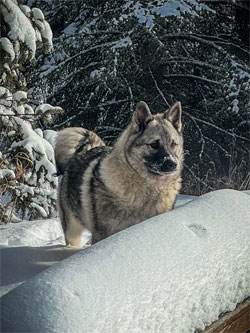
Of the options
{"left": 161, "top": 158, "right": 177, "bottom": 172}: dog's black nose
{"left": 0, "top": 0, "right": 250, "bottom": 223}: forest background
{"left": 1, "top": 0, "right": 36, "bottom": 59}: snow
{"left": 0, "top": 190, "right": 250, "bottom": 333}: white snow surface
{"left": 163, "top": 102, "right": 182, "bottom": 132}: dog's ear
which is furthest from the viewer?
{"left": 0, "top": 0, "right": 250, "bottom": 223}: forest background

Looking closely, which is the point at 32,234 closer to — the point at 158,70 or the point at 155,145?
the point at 155,145

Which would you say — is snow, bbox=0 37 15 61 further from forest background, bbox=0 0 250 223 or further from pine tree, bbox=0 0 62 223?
forest background, bbox=0 0 250 223

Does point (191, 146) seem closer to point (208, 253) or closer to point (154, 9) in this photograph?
point (154, 9)

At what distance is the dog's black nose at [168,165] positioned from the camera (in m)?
3.10

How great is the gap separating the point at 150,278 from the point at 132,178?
58.1 inches

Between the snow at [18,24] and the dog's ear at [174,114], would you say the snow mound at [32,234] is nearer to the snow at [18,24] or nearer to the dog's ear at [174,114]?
the dog's ear at [174,114]

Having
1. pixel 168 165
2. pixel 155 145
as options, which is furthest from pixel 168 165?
pixel 155 145

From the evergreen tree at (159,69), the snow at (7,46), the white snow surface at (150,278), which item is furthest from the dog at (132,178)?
the evergreen tree at (159,69)

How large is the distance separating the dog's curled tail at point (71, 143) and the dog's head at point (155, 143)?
71 centimetres

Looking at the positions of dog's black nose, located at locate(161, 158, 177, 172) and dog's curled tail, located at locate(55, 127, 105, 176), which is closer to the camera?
dog's black nose, located at locate(161, 158, 177, 172)

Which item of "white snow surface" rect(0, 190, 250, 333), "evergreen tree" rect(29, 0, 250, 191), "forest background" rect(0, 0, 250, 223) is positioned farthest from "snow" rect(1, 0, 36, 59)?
"evergreen tree" rect(29, 0, 250, 191)

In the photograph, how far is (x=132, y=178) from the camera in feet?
10.4

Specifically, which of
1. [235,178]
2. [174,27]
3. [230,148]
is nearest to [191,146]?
[230,148]

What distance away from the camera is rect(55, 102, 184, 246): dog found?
3.11m
